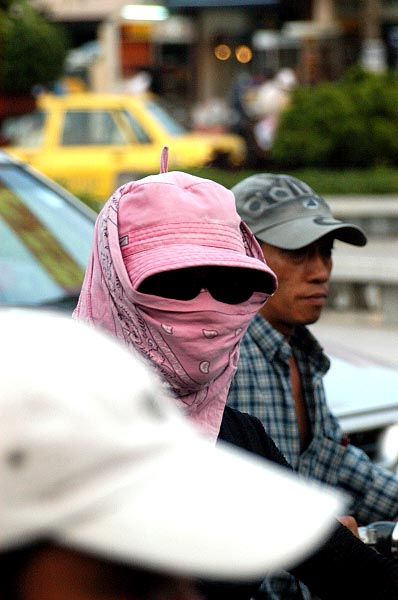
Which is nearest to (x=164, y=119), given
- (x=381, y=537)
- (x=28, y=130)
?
(x=28, y=130)

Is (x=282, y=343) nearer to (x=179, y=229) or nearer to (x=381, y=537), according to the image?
(x=381, y=537)

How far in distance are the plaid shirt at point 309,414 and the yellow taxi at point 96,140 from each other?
12.0 meters

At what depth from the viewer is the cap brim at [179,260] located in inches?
84.2

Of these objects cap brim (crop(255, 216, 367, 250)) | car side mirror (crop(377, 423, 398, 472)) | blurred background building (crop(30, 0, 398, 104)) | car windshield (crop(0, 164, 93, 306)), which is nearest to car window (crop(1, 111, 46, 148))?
car windshield (crop(0, 164, 93, 306))

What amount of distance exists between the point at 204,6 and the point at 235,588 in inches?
1389

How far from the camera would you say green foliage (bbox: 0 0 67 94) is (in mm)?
11960

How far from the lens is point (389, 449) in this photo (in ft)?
13.9

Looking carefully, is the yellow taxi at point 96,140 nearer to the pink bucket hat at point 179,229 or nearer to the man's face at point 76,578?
the pink bucket hat at point 179,229

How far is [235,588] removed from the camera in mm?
2125

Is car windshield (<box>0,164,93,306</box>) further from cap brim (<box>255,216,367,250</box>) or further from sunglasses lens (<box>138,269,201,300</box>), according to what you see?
sunglasses lens (<box>138,269,201,300</box>)

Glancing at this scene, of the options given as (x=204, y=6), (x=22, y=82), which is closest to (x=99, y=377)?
(x=22, y=82)

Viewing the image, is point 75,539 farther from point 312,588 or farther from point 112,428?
point 312,588

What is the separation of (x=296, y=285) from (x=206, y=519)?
2.38 m

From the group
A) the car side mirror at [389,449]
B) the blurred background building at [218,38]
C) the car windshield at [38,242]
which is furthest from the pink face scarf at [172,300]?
the blurred background building at [218,38]
